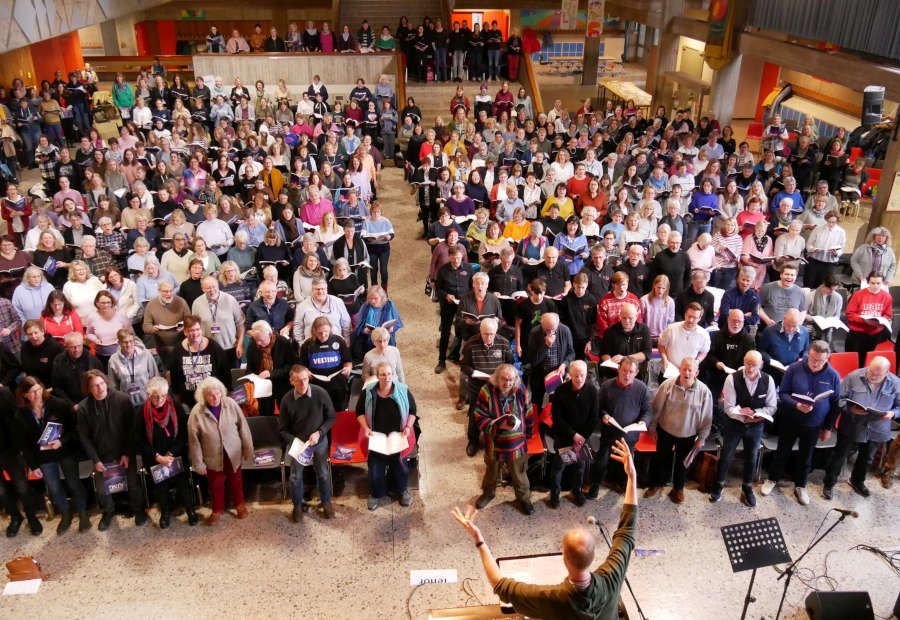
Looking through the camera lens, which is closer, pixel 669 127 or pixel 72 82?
pixel 669 127

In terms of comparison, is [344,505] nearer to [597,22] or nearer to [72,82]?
[72,82]

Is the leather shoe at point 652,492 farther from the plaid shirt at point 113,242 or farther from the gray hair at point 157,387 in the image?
the plaid shirt at point 113,242

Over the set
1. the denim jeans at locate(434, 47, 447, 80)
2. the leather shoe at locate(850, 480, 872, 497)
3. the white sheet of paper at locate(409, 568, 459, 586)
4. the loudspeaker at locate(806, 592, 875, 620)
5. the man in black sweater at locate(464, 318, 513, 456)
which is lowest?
the white sheet of paper at locate(409, 568, 459, 586)

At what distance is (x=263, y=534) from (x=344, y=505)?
791 mm

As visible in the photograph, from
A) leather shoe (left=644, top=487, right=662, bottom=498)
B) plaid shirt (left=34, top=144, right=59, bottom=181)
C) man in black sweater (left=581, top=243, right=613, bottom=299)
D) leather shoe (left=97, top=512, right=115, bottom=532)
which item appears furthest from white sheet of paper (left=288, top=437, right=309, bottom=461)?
plaid shirt (left=34, top=144, right=59, bottom=181)

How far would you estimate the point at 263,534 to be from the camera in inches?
260

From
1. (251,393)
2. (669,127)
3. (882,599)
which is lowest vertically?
(882,599)

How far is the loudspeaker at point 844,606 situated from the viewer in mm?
5430

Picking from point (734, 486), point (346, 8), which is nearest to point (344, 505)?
point (734, 486)

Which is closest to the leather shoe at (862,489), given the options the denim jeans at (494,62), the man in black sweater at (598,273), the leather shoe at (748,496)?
the leather shoe at (748,496)

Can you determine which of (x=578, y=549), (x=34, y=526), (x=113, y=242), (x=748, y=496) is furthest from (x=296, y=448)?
(x=113, y=242)

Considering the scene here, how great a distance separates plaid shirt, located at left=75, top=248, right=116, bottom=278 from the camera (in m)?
9.00

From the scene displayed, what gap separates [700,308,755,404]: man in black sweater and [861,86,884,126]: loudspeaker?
6853 mm

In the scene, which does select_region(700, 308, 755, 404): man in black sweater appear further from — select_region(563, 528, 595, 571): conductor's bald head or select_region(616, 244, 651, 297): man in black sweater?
select_region(563, 528, 595, 571): conductor's bald head
